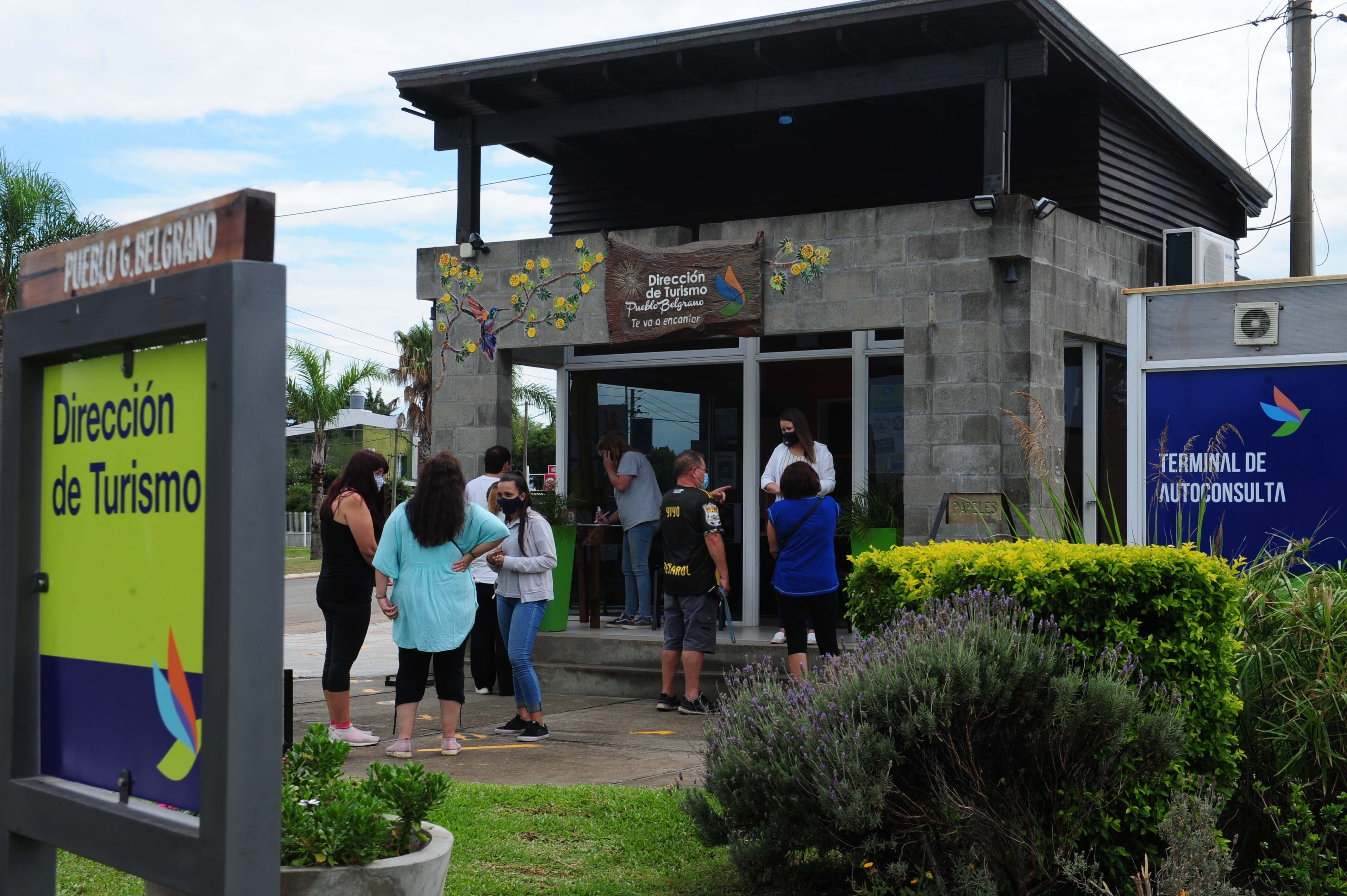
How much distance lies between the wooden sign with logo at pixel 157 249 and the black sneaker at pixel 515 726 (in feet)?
18.2

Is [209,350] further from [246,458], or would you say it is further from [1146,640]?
[1146,640]

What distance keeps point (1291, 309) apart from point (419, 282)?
7.86m

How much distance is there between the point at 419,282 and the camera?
12570 mm

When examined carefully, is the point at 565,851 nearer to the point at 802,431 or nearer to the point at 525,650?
the point at 525,650

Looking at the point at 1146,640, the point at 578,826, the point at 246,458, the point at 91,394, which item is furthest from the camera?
the point at 578,826

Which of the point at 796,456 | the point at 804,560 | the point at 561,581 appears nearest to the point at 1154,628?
the point at 804,560

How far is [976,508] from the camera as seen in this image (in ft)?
32.5

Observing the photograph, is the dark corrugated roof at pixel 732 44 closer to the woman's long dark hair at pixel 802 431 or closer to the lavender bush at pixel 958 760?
the woman's long dark hair at pixel 802 431

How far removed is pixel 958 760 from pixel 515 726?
15.1 ft

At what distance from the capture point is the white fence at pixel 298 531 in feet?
154

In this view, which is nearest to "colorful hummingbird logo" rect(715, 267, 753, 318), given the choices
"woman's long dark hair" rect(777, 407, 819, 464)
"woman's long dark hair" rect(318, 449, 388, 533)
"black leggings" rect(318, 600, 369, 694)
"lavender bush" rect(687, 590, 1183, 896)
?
"woman's long dark hair" rect(777, 407, 819, 464)

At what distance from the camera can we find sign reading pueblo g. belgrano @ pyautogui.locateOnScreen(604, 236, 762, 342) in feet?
36.2

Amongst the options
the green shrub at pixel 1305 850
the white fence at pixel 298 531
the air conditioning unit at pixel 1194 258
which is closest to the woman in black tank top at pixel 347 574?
the green shrub at pixel 1305 850

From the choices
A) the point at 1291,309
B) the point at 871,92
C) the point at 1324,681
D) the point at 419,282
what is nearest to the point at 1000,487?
the point at 1291,309
